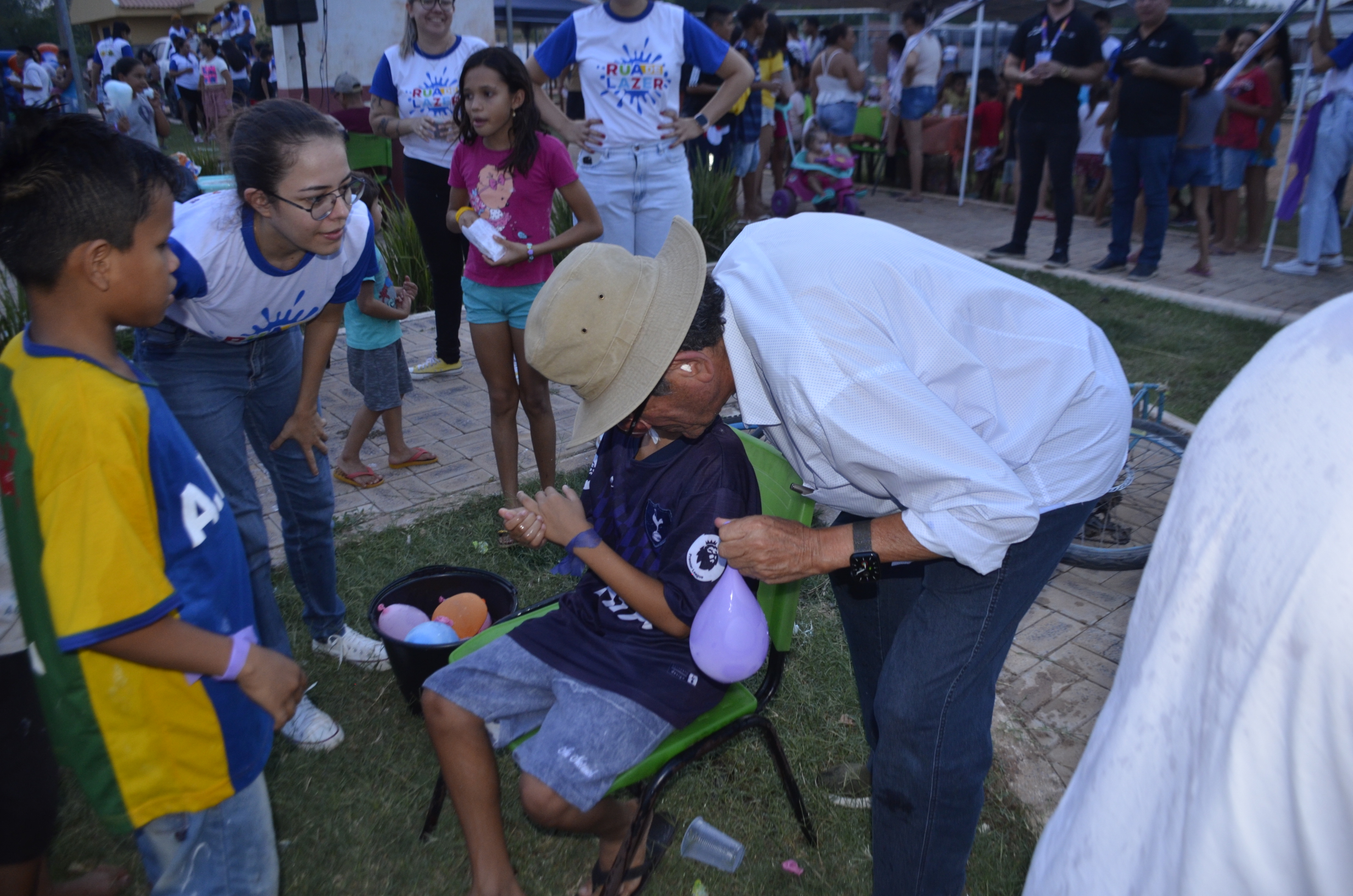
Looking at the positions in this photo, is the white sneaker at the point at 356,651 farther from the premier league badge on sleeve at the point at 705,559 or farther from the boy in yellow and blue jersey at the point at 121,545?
the premier league badge on sleeve at the point at 705,559

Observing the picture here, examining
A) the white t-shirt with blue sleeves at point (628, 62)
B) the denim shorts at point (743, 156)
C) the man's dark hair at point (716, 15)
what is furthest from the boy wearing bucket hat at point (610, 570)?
the man's dark hair at point (716, 15)

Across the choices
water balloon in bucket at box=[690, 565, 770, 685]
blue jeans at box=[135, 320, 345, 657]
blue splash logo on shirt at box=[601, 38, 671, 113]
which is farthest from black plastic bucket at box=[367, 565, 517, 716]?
blue splash logo on shirt at box=[601, 38, 671, 113]

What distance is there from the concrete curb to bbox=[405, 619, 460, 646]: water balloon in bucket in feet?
21.5

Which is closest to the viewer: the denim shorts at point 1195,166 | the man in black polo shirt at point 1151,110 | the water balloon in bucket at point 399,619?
the water balloon in bucket at point 399,619

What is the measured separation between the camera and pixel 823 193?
9.71m

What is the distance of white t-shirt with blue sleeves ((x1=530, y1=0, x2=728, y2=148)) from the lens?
15.7 feet

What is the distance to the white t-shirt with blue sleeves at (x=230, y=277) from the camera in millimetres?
2529

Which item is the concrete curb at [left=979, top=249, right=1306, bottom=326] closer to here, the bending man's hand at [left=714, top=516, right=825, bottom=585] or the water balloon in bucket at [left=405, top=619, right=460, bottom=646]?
the water balloon in bucket at [left=405, top=619, right=460, bottom=646]

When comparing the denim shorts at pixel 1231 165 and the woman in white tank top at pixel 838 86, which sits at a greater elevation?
the woman in white tank top at pixel 838 86

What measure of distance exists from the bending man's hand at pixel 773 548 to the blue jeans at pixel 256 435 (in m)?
1.54

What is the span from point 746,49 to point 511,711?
10824 mm

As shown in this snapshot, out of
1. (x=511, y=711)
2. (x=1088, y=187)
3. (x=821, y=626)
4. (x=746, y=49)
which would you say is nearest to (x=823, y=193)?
(x=746, y=49)

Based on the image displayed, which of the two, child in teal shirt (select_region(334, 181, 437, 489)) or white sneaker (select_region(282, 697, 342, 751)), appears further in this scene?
child in teal shirt (select_region(334, 181, 437, 489))

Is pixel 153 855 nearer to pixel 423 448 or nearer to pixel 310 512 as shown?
pixel 310 512
